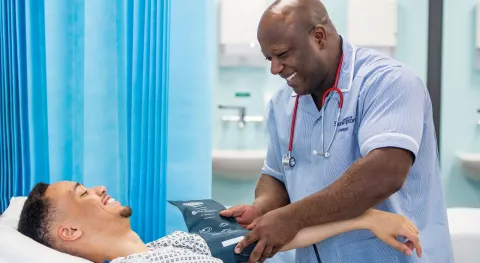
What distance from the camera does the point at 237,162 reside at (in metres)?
3.67

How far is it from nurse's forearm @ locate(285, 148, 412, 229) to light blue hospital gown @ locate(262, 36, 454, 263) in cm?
4

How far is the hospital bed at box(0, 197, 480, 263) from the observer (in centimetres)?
142

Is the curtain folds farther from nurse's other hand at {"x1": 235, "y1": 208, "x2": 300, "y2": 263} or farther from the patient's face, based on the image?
nurse's other hand at {"x1": 235, "y1": 208, "x2": 300, "y2": 263}

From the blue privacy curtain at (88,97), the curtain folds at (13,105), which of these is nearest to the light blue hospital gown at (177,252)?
Result: the blue privacy curtain at (88,97)

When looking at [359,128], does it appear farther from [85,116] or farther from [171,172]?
[85,116]

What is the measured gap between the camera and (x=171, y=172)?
2.35 m

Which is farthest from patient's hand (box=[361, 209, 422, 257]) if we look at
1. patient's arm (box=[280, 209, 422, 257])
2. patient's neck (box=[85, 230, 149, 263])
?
patient's neck (box=[85, 230, 149, 263])

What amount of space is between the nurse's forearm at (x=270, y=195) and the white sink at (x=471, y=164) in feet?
7.78

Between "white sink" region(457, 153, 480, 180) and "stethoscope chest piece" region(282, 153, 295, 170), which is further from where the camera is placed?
"white sink" region(457, 153, 480, 180)

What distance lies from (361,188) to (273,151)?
499 mm

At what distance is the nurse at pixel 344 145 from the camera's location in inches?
51.3

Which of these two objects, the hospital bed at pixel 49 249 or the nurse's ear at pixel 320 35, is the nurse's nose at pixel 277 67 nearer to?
the nurse's ear at pixel 320 35

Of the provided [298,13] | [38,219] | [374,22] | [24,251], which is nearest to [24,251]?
[24,251]

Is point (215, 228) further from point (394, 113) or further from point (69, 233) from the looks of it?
point (394, 113)
